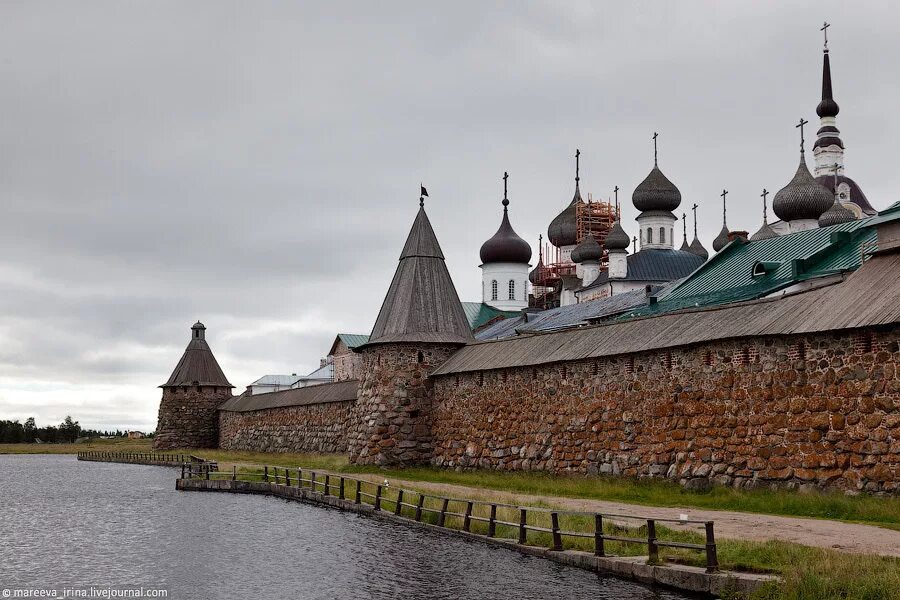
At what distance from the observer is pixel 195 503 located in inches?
1022

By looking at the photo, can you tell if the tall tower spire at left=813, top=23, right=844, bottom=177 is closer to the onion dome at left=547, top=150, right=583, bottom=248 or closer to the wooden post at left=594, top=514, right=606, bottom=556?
the onion dome at left=547, top=150, right=583, bottom=248

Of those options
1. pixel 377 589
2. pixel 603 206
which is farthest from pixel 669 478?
pixel 603 206

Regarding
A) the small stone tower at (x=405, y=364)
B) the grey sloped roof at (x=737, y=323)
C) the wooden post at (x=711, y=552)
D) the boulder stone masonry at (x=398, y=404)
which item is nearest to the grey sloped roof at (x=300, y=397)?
the small stone tower at (x=405, y=364)

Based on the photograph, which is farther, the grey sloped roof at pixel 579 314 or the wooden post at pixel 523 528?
the grey sloped roof at pixel 579 314

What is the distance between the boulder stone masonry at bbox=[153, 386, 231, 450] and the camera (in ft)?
187

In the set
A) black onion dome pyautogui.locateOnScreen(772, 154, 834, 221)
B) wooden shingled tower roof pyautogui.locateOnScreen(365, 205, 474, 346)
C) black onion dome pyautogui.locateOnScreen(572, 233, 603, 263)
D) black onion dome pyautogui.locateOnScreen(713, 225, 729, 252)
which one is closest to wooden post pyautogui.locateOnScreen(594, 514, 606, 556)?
wooden shingled tower roof pyautogui.locateOnScreen(365, 205, 474, 346)

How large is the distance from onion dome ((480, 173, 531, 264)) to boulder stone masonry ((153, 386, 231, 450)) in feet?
64.0

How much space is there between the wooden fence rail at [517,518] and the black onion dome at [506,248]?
43.2m

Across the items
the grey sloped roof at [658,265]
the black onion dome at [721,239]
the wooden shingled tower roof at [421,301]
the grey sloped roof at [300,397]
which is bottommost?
the grey sloped roof at [300,397]

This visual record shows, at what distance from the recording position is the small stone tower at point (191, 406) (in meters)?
57.0

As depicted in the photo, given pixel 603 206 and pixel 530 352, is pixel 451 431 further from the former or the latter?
pixel 603 206

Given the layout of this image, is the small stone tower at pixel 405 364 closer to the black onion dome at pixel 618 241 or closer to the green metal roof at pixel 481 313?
the black onion dome at pixel 618 241

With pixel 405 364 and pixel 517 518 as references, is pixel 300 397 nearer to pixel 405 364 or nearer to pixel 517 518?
pixel 405 364

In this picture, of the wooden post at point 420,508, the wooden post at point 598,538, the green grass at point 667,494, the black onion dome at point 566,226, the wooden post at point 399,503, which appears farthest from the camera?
the black onion dome at point 566,226
